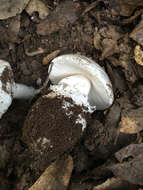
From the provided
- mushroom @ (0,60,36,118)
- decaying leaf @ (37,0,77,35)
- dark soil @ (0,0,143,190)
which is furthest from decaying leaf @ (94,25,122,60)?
mushroom @ (0,60,36,118)

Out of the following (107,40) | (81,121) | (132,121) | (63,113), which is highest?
(107,40)

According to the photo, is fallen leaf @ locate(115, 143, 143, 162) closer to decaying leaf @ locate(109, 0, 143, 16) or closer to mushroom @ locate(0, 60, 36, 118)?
mushroom @ locate(0, 60, 36, 118)

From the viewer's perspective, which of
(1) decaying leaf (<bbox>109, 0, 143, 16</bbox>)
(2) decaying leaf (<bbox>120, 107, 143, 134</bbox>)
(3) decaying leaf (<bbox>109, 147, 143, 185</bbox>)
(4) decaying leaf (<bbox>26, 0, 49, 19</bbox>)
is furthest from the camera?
(4) decaying leaf (<bbox>26, 0, 49, 19</bbox>)

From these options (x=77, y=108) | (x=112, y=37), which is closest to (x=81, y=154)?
(x=77, y=108)

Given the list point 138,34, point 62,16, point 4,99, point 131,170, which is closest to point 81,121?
point 131,170

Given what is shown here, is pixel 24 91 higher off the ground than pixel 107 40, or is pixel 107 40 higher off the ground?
pixel 107 40

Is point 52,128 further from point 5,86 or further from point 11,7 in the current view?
point 11,7
